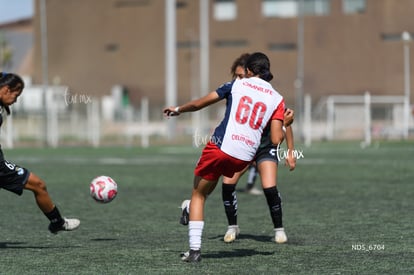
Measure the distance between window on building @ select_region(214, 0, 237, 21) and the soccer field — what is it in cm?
5262

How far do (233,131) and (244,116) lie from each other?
0.17 meters

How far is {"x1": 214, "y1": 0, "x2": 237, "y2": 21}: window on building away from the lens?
234 ft

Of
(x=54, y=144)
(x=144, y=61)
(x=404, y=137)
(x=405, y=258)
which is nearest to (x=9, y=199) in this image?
(x=405, y=258)

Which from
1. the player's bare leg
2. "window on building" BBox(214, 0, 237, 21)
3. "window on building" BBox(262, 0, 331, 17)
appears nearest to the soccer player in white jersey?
the player's bare leg

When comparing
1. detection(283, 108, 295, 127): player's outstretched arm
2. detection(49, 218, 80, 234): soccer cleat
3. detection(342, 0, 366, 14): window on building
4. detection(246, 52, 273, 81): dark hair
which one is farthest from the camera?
detection(342, 0, 366, 14): window on building

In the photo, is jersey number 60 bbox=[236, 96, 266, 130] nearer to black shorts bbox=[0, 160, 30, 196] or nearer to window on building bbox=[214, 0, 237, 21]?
black shorts bbox=[0, 160, 30, 196]

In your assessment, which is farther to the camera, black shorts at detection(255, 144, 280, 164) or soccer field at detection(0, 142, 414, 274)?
black shorts at detection(255, 144, 280, 164)

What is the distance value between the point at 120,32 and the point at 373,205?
6297cm

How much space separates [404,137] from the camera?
132 ft

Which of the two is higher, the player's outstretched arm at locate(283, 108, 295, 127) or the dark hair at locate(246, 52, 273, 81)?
the dark hair at locate(246, 52, 273, 81)

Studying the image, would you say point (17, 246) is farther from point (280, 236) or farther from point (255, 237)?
point (280, 236)

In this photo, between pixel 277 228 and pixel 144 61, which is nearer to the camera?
pixel 277 228

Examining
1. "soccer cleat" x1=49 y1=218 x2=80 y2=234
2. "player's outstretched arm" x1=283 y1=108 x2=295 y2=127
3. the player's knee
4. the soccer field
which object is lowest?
the soccer field

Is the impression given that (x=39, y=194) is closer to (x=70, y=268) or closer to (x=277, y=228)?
(x=70, y=268)
